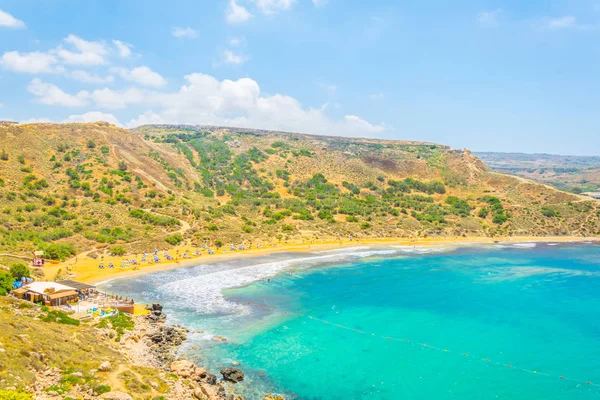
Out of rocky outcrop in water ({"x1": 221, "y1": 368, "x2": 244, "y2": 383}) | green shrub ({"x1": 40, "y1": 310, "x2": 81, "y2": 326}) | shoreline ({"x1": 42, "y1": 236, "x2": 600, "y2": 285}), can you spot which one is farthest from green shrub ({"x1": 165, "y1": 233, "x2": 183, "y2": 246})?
rocky outcrop in water ({"x1": 221, "y1": 368, "x2": 244, "y2": 383})

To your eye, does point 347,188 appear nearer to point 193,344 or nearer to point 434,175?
point 434,175

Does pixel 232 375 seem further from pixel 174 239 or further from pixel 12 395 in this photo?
pixel 174 239

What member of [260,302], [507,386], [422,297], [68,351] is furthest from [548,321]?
[68,351]

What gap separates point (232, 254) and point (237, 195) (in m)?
39.5

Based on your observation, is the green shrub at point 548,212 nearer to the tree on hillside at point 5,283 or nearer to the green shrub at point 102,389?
the green shrub at point 102,389

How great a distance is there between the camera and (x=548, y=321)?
132ft

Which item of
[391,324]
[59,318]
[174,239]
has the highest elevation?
[59,318]

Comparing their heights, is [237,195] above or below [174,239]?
above

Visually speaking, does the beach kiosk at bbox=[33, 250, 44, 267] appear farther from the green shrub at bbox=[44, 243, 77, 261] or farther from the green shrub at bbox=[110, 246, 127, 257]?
the green shrub at bbox=[110, 246, 127, 257]

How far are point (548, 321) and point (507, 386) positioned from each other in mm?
16663

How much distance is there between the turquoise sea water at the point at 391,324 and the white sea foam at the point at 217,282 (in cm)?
20

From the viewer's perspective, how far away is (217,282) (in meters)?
51.0

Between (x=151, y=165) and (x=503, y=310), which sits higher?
(x=151, y=165)

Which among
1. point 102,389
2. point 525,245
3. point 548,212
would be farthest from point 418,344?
point 548,212
